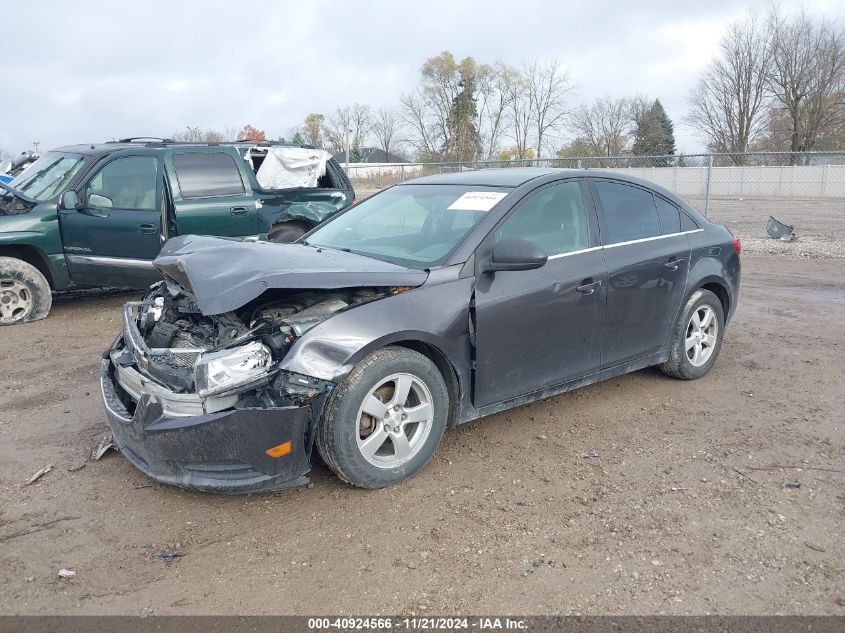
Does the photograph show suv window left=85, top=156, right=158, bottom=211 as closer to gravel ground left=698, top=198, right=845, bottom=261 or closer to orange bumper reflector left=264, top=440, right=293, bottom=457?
orange bumper reflector left=264, top=440, right=293, bottom=457

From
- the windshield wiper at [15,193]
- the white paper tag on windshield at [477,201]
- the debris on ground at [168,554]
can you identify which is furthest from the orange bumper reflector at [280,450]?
the windshield wiper at [15,193]

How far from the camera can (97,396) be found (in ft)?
16.3

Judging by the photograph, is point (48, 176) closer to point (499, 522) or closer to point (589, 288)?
point (589, 288)

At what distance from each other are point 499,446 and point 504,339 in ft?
2.31

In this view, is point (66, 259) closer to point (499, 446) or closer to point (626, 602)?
point (499, 446)

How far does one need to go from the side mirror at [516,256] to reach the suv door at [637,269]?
898 millimetres

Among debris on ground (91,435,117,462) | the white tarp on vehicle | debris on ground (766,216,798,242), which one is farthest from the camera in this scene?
debris on ground (766,216,798,242)

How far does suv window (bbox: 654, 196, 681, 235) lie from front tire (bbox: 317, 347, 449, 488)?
7.71 feet

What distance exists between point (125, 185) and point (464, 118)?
1998 inches

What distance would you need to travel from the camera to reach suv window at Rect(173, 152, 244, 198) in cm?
770

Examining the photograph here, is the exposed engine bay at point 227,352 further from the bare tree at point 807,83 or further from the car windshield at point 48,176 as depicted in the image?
the bare tree at point 807,83

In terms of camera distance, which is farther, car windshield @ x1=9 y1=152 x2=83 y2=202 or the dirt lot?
car windshield @ x1=9 y1=152 x2=83 y2=202

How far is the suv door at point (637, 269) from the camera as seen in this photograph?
4.42 m

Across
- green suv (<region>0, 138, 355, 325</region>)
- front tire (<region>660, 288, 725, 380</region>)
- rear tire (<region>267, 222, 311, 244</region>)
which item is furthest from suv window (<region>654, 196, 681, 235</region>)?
green suv (<region>0, 138, 355, 325</region>)
